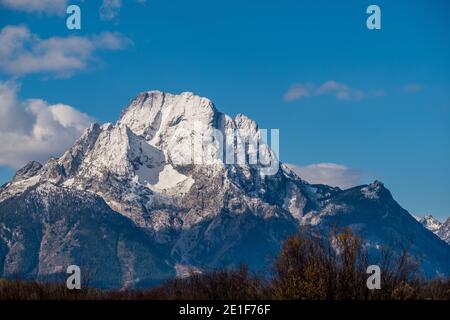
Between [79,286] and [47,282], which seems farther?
[47,282]

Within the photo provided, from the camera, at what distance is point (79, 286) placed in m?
74.1
